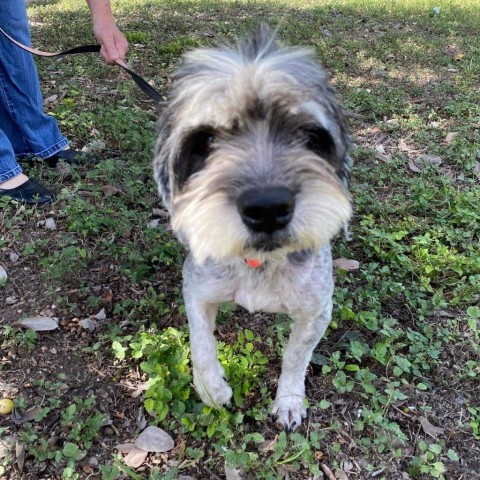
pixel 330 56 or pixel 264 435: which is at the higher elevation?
pixel 330 56

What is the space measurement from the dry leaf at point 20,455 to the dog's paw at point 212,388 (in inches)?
40.1

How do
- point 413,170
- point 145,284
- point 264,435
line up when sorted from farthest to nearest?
point 413,170 < point 145,284 < point 264,435

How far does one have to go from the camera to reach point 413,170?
5.45 metres

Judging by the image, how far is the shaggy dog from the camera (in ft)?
7.41

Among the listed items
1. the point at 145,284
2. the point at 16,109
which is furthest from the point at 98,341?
the point at 16,109

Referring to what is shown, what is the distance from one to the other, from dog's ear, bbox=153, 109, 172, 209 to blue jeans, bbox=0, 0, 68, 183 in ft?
7.84

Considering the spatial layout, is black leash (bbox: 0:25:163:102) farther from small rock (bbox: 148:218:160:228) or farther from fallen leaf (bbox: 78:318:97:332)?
fallen leaf (bbox: 78:318:97:332)

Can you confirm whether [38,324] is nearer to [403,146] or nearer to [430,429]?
[430,429]

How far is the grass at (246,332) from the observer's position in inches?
118

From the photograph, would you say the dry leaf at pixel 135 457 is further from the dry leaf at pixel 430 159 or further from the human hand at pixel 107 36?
the dry leaf at pixel 430 159

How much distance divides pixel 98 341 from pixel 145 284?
0.63 m

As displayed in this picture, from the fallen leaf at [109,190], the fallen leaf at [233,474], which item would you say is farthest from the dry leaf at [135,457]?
the fallen leaf at [109,190]

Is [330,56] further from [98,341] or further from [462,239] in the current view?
[98,341]

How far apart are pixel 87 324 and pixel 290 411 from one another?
1538 millimetres
